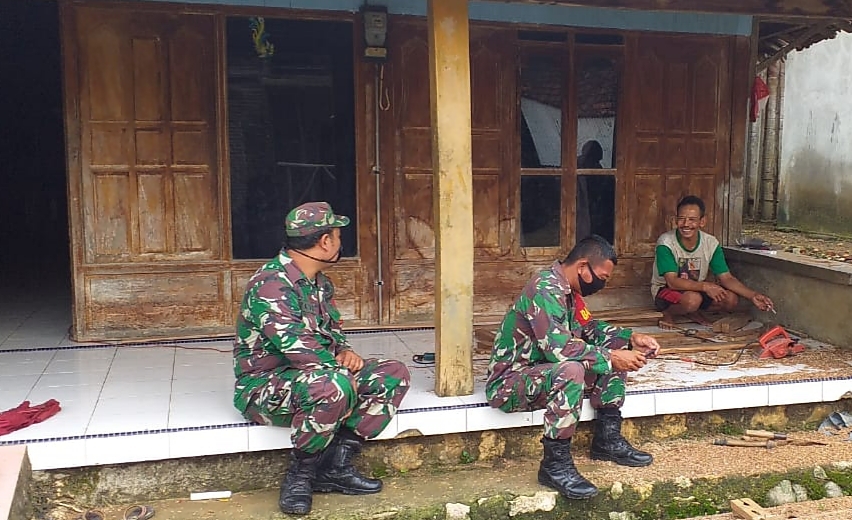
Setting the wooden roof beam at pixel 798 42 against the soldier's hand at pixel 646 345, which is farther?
the wooden roof beam at pixel 798 42

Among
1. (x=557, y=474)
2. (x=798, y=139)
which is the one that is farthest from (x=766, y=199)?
(x=557, y=474)

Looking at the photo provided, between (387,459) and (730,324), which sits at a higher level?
(730,324)

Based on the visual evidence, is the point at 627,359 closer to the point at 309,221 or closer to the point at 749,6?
the point at 309,221

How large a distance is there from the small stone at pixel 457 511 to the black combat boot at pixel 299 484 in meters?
0.63

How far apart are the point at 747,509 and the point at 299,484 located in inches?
83.5

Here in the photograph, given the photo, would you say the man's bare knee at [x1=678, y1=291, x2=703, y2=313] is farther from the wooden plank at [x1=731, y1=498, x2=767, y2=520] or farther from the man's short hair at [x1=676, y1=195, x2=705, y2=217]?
the wooden plank at [x1=731, y1=498, x2=767, y2=520]

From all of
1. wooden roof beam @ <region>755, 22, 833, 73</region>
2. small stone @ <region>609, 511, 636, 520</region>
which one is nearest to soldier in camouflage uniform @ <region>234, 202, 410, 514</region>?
small stone @ <region>609, 511, 636, 520</region>

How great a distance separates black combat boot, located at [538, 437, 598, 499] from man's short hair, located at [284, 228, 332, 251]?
4.67 ft

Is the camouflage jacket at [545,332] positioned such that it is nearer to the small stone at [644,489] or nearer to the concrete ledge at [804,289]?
the small stone at [644,489]

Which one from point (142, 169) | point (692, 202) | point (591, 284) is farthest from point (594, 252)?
point (142, 169)

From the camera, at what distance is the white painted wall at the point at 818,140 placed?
12.4 m

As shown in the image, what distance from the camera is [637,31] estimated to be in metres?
6.27

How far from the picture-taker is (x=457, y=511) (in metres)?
3.59

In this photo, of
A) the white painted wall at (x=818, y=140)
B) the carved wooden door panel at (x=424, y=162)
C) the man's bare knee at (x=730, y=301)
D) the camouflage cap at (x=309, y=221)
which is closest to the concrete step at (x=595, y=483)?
the camouflage cap at (x=309, y=221)
